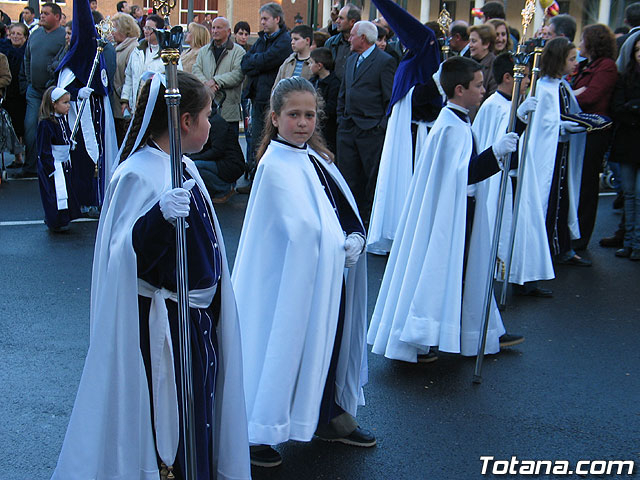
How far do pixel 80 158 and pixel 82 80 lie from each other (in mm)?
884

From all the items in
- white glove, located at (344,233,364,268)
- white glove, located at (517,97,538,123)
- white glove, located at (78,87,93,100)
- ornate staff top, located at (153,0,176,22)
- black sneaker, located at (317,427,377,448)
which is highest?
ornate staff top, located at (153,0,176,22)

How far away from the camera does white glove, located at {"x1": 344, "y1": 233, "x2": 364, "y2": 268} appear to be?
141 inches

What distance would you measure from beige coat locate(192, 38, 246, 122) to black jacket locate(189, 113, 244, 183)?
57 centimetres

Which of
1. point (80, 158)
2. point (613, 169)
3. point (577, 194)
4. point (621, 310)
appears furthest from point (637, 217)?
point (80, 158)

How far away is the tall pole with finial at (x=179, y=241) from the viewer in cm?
256

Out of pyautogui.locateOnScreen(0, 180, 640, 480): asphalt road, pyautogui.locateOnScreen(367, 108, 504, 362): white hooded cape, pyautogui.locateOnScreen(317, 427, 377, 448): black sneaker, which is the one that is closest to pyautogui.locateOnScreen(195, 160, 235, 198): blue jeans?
pyautogui.locateOnScreen(0, 180, 640, 480): asphalt road

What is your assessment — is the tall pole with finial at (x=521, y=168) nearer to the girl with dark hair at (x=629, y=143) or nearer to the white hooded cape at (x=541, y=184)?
the white hooded cape at (x=541, y=184)

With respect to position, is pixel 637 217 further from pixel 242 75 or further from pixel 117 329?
pixel 117 329

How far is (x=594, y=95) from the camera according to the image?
7.82 meters

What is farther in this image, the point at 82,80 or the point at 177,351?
the point at 82,80

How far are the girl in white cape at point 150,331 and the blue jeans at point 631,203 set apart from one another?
5866 mm

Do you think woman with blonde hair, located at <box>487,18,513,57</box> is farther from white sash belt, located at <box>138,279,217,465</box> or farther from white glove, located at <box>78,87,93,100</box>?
white sash belt, located at <box>138,279,217,465</box>

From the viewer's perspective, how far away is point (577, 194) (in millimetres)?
7660

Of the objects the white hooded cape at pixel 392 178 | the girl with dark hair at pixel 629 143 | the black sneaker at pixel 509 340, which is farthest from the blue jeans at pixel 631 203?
the black sneaker at pixel 509 340
